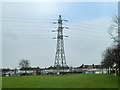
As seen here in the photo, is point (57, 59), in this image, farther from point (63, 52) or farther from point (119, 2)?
point (119, 2)

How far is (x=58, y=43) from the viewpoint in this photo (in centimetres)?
6362

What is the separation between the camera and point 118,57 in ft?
157

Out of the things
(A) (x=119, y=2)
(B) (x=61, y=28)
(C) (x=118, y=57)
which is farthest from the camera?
(B) (x=61, y=28)

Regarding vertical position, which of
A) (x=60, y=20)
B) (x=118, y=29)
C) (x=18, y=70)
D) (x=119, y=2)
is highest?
(x=60, y=20)

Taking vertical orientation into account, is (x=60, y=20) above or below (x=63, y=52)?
above

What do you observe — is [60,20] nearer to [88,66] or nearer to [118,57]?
[118,57]

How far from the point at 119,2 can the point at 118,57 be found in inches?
919

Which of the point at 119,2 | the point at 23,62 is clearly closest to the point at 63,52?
the point at 119,2

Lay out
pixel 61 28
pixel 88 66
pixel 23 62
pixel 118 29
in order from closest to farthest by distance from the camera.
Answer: pixel 118 29
pixel 61 28
pixel 23 62
pixel 88 66

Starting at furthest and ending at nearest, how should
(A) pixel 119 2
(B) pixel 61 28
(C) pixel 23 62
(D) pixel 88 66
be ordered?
(D) pixel 88 66 < (C) pixel 23 62 < (B) pixel 61 28 < (A) pixel 119 2

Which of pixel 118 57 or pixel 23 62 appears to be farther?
pixel 23 62

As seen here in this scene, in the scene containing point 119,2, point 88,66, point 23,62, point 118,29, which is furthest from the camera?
point 88,66

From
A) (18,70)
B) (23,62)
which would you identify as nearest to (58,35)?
(23,62)

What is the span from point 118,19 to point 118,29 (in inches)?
57.7
